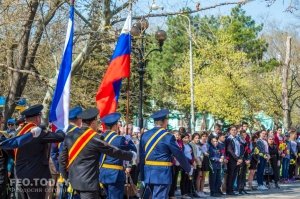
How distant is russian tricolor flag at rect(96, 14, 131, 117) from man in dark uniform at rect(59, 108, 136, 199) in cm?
269

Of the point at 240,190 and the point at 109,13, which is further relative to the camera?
the point at 240,190

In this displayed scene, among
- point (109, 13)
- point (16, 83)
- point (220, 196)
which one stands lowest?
point (220, 196)

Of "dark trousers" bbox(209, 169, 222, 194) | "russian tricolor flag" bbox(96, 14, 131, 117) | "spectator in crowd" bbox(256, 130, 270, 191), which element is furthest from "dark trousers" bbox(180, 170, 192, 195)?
"russian tricolor flag" bbox(96, 14, 131, 117)

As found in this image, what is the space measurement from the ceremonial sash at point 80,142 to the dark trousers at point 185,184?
25.1 feet

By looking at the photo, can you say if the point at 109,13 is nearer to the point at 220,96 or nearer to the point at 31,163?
the point at 31,163

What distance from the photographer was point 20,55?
14.7 meters

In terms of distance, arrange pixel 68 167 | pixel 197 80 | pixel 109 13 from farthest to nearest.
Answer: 1. pixel 197 80
2. pixel 109 13
3. pixel 68 167

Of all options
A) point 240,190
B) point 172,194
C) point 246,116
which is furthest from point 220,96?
point 172,194

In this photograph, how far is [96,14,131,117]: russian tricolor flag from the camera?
11211 mm

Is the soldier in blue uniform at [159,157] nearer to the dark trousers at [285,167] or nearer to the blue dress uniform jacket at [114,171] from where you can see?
the blue dress uniform jacket at [114,171]

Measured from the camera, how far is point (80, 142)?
8188 millimetres

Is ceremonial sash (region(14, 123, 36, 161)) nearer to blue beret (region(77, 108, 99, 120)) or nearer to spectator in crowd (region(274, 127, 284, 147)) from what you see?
blue beret (region(77, 108, 99, 120))

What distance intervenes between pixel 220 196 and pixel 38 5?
6.96 meters

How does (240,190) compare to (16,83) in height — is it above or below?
below
